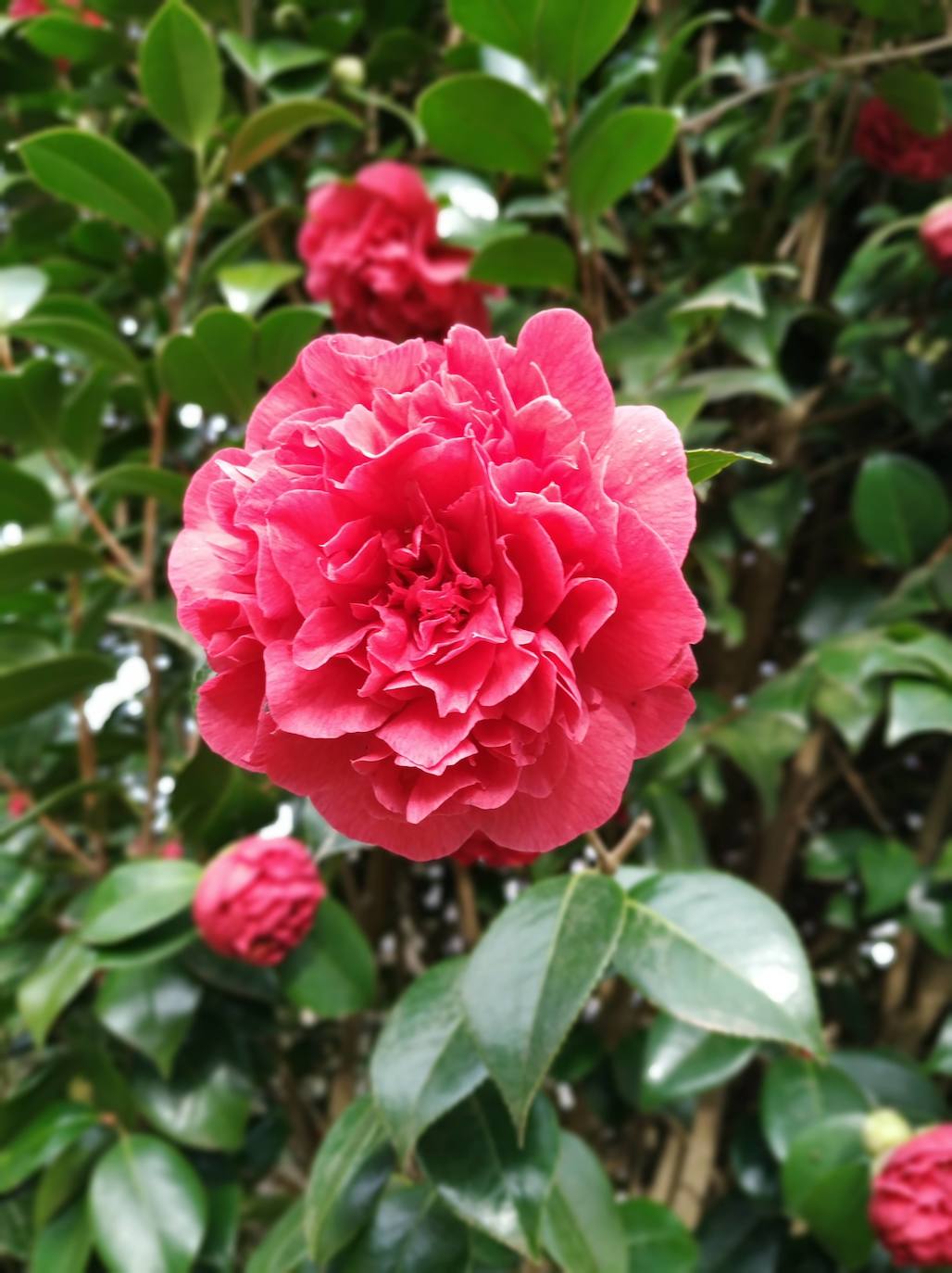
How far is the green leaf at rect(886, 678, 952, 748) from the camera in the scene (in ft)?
2.54

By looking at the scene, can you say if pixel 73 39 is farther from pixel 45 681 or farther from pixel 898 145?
pixel 898 145

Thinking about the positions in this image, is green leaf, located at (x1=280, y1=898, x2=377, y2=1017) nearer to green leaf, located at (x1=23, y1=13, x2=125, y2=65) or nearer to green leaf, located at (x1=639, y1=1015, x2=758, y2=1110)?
green leaf, located at (x1=639, y1=1015, x2=758, y2=1110)

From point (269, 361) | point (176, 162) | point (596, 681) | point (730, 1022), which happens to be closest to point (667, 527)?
point (596, 681)

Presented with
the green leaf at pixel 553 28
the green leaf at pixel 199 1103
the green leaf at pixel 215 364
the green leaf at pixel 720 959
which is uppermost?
the green leaf at pixel 553 28

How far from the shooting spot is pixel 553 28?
74cm

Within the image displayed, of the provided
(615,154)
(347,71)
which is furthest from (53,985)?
(347,71)

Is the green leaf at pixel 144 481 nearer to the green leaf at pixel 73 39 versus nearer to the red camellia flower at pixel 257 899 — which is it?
the red camellia flower at pixel 257 899

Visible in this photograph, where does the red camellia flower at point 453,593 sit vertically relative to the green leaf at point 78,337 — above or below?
above

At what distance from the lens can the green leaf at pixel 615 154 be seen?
732 mm

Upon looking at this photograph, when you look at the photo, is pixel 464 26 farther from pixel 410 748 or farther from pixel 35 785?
pixel 35 785

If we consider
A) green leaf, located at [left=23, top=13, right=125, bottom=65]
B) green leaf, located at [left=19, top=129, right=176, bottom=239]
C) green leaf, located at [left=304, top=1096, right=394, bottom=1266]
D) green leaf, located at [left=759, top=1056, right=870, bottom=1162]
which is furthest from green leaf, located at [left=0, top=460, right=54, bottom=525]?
green leaf, located at [left=759, top=1056, right=870, bottom=1162]

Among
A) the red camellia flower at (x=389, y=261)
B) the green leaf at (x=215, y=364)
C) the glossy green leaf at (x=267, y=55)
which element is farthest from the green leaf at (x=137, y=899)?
the glossy green leaf at (x=267, y=55)

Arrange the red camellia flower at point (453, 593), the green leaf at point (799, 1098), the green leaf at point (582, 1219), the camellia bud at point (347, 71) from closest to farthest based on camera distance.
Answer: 1. the red camellia flower at point (453, 593)
2. the green leaf at point (582, 1219)
3. the green leaf at point (799, 1098)
4. the camellia bud at point (347, 71)

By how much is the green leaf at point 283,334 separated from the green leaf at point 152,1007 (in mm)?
470
